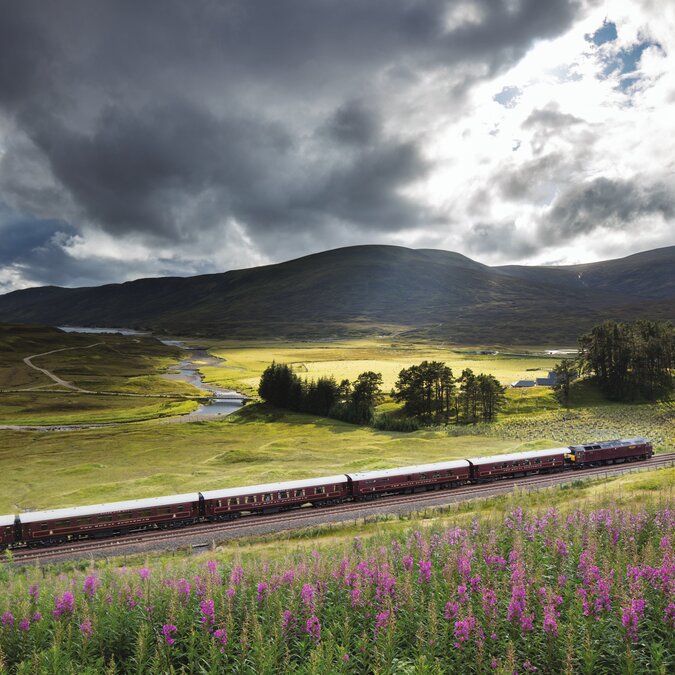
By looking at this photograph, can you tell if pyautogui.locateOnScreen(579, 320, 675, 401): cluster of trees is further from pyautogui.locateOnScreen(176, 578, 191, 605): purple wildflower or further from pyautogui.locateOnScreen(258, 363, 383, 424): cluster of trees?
pyautogui.locateOnScreen(176, 578, 191, 605): purple wildflower

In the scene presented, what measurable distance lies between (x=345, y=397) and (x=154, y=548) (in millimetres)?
82614

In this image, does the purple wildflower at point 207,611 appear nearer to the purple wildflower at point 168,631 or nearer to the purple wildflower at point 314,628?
the purple wildflower at point 168,631

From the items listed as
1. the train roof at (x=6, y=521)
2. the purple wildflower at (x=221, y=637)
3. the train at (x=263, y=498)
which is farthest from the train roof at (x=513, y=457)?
the purple wildflower at (x=221, y=637)

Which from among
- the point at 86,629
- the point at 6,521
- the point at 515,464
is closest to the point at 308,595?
the point at 86,629

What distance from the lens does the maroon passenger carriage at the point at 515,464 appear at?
5175 centimetres

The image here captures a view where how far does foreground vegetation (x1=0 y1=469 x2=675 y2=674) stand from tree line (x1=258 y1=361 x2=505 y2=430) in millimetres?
89066

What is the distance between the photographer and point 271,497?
4334 cm

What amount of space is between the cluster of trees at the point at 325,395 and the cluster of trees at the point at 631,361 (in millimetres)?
53120

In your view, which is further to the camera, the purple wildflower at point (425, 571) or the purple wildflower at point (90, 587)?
Result: the purple wildflower at point (90, 587)

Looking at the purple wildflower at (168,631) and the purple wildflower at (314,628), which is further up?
the purple wildflower at (168,631)

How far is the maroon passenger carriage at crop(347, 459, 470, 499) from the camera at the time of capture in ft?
154

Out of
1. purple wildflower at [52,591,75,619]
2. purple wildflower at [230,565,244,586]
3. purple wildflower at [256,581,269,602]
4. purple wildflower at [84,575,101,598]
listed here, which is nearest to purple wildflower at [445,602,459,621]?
purple wildflower at [256,581,269,602]

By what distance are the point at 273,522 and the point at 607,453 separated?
4172cm

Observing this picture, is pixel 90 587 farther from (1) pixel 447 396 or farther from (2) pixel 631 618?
(1) pixel 447 396
